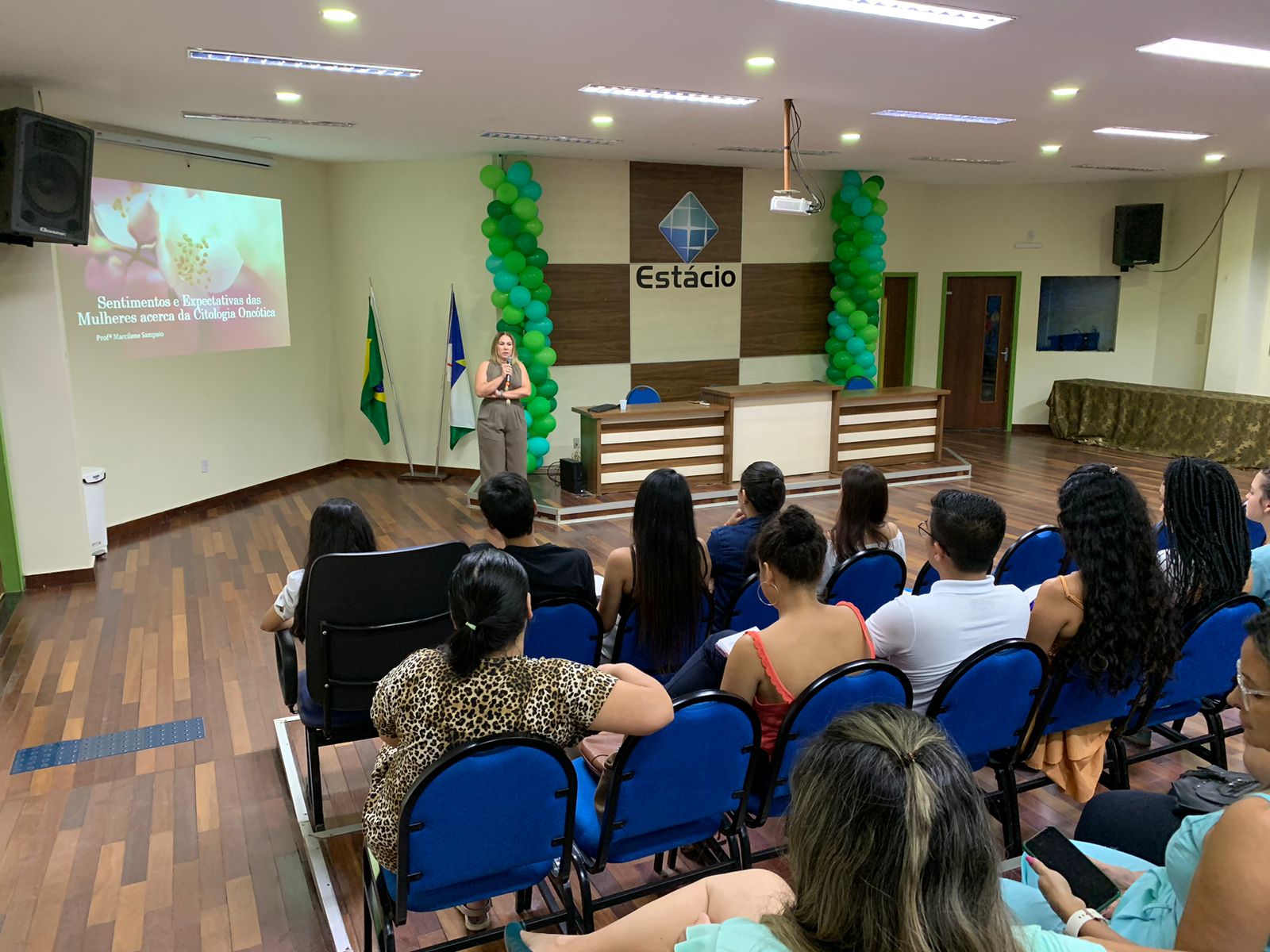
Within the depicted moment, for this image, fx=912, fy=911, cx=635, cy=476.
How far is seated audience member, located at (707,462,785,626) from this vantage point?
3549 mm

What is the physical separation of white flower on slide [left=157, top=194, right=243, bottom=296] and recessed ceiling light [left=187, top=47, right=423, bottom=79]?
2.90 meters

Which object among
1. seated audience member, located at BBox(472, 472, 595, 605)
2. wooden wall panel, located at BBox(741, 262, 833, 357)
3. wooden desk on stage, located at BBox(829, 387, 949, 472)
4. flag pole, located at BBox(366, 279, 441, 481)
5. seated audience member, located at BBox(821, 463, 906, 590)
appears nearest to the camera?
seated audience member, located at BBox(472, 472, 595, 605)

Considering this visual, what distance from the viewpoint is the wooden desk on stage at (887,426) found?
8852 mm

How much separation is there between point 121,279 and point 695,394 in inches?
215

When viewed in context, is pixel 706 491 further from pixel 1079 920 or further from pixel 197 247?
pixel 1079 920

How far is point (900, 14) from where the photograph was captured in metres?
4.04

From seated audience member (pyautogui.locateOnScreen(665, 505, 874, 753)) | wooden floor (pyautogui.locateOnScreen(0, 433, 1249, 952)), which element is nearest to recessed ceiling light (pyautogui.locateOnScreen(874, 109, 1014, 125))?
wooden floor (pyautogui.locateOnScreen(0, 433, 1249, 952))

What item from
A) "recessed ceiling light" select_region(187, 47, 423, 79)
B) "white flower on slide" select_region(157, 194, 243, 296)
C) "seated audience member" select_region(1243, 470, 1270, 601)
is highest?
"recessed ceiling light" select_region(187, 47, 423, 79)

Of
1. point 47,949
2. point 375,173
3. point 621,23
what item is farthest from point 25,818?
point 375,173

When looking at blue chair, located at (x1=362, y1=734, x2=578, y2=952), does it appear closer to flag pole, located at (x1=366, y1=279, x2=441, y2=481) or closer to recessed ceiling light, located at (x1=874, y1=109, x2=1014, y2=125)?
recessed ceiling light, located at (x1=874, y1=109, x2=1014, y2=125)

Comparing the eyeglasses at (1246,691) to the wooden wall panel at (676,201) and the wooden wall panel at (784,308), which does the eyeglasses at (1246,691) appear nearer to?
the wooden wall panel at (676,201)

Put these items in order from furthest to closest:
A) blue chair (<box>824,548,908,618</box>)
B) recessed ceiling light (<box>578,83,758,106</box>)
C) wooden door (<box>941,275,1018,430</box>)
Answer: wooden door (<box>941,275,1018,430</box>), recessed ceiling light (<box>578,83,758,106</box>), blue chair (<box>824,548,908,618</box>)

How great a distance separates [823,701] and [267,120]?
246 inches

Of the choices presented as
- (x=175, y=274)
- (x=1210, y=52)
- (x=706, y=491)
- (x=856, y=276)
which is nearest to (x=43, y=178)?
(x=175, y=274)
